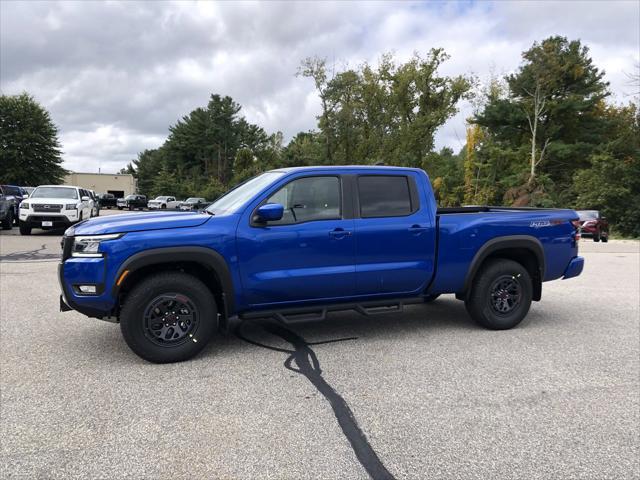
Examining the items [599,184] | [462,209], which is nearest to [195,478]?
[462,209]

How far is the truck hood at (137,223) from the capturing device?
4.32 m

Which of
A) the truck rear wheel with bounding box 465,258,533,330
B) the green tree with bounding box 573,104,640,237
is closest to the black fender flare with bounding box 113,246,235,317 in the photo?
the truck rear wheel with bounding box 465,258,533,330

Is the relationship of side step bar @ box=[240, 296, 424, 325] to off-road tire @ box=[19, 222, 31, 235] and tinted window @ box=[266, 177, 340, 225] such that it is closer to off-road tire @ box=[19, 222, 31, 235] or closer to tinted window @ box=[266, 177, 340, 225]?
tinted window @ box=[266, 177, 340, 225]

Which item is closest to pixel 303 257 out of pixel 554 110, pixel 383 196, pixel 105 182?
pixel 383 196

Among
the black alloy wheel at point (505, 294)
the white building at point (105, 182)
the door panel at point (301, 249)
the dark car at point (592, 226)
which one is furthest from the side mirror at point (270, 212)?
the white building at point (105, 182)

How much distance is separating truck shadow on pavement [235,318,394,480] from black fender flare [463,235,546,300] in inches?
58.1

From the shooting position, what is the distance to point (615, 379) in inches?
164

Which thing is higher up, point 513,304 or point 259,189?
point 259,189

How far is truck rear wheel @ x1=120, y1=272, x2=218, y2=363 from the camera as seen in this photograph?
4.31 meters

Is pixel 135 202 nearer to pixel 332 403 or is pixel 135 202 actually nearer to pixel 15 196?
pixel 15 196

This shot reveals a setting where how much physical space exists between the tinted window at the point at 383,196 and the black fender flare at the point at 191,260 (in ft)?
4.98

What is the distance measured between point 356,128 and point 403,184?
3793 cm

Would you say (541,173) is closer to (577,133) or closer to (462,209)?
(577,133)

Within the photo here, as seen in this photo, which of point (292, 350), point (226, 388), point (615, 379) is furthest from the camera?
point (292, 350)
